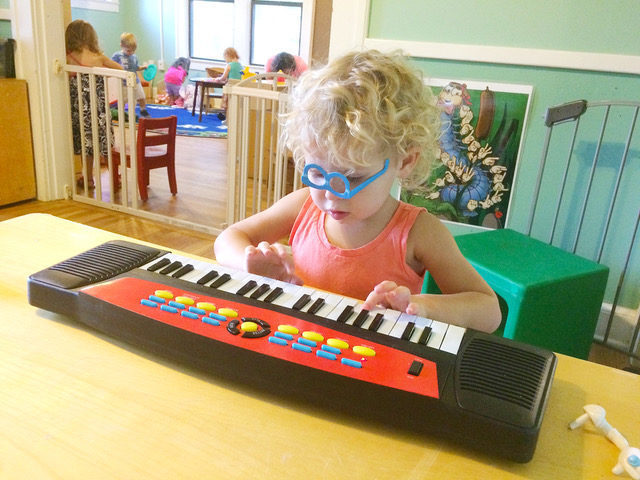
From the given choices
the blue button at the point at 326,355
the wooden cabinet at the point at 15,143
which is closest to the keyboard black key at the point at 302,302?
the blue button at the point at 326,355

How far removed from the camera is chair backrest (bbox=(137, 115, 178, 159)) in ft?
10.7

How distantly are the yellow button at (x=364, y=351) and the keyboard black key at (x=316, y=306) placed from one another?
95 mm

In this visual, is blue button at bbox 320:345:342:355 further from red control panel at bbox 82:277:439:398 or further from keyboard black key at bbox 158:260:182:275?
keyboard black key at bbox 158:260:182:275

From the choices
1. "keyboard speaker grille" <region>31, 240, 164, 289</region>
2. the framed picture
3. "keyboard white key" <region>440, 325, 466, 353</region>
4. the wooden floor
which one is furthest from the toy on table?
the wooden floor

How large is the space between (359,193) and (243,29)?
26.2ft

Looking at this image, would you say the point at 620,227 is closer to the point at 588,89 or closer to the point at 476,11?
the point at 588,89

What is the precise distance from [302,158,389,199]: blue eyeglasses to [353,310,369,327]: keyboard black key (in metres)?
0.18

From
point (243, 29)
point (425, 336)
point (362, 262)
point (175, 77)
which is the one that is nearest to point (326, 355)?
point (425, 336)

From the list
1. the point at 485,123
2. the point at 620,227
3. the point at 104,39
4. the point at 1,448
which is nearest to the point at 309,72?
the point at 1,448

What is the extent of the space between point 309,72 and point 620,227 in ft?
5.09

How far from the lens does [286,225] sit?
110 centimetres

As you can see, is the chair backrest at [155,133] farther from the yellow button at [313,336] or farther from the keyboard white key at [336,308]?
the yellow button at [313,336]

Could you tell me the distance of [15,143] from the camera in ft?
9.64

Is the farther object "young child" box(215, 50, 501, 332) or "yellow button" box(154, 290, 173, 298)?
"young child" box(215, 50, 501, 332)
